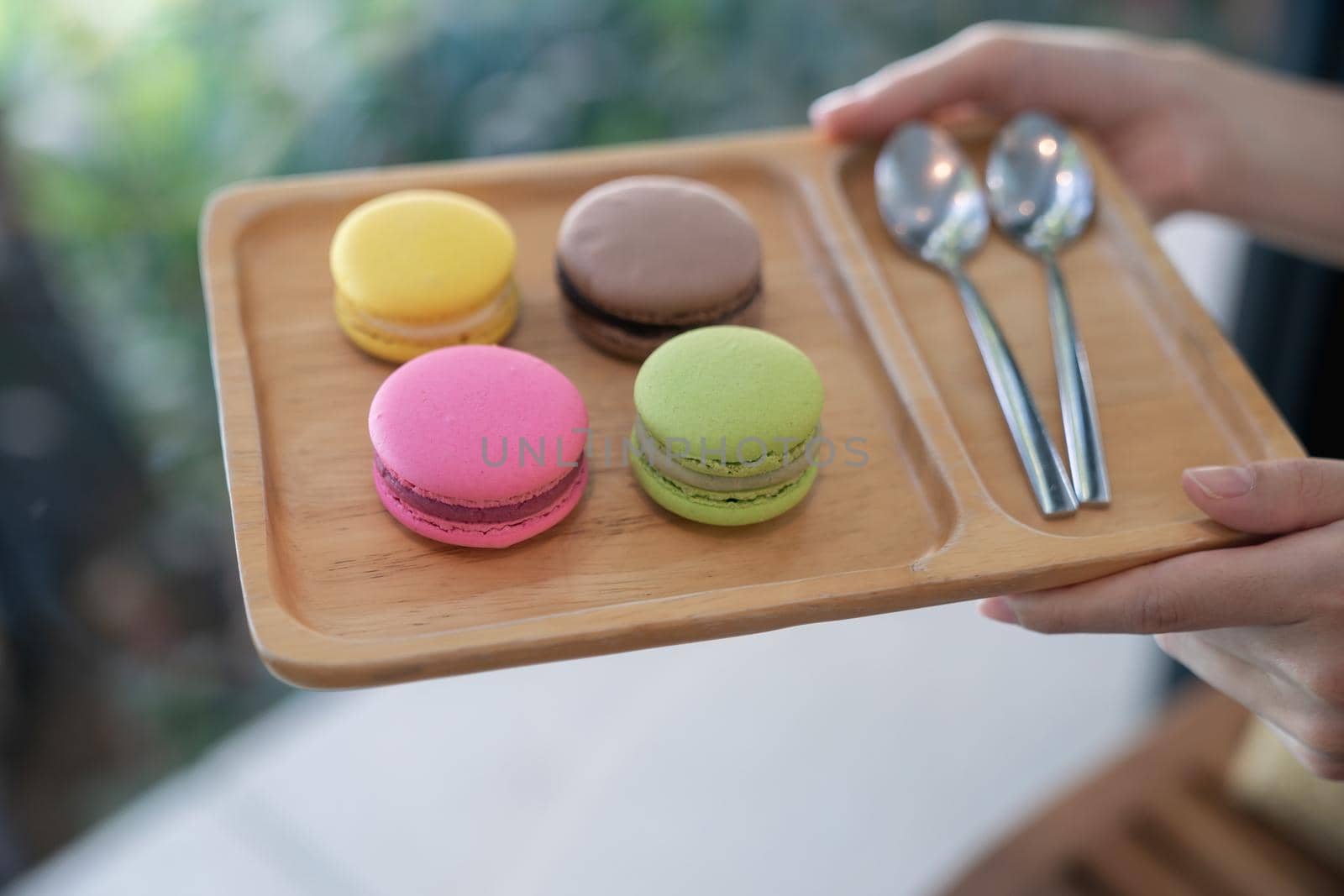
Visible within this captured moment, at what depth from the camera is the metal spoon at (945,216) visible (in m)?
0.95

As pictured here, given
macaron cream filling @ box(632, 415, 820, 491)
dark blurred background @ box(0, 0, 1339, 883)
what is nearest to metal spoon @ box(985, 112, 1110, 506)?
macaron cream filling @ box(632, 415, 820, 491)

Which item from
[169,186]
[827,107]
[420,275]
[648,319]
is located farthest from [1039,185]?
[169,186]

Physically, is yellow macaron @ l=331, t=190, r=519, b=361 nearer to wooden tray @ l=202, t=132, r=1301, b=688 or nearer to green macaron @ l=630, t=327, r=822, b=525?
wooden tray @ l=202, t=132, r=1301, b=688

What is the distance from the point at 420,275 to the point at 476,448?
0.18 m

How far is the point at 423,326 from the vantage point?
3.05 ft

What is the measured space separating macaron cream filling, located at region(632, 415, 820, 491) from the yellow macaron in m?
0.18

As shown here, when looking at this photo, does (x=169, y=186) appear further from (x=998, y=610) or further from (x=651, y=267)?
(x=998, y=610)

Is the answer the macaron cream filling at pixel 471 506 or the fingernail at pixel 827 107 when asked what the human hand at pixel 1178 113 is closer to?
the fingernail at pixel 827 107

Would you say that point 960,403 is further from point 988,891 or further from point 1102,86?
point 988,891

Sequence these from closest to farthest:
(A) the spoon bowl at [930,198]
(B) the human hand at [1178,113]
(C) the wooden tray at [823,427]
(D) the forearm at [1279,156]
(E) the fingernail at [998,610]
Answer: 1. (C) the wooden tray at [823,427]
2. (E) the fingernail at [998,610]
3. (A) the spoon bowl at [930,198]
4. (B) the human hand at [1178,113]
5. (D) the forearm at [1279,156]

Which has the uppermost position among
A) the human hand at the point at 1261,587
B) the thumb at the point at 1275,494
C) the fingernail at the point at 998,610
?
the thumb at the point at 1275,494

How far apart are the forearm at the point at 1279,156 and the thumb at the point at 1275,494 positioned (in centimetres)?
63

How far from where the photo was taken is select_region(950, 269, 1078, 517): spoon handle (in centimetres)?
87

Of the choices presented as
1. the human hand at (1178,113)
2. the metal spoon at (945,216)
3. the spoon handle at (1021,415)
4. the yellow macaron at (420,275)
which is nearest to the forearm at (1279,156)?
the human hand at (1178,113)
